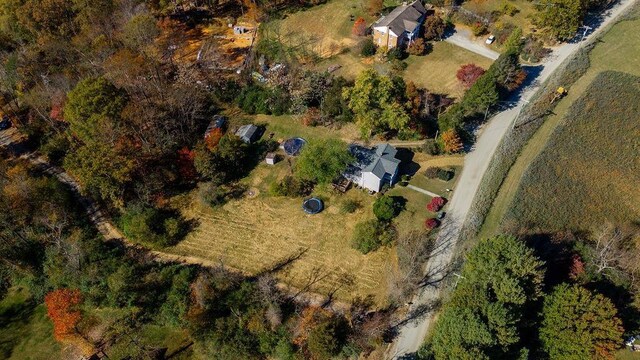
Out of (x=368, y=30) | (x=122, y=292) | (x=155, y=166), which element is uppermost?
(x=368, y=30)

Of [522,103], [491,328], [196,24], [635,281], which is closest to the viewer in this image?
Answer: [491,328]

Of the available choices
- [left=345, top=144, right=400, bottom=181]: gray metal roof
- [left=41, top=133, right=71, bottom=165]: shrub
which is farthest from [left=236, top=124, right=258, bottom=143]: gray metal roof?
[left=41, top=133, right=71, bottom=165]: shrub

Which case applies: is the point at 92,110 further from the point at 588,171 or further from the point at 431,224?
the point at 588,171

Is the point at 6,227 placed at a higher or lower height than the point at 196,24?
lower

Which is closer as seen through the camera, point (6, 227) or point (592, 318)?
point (592, 318)

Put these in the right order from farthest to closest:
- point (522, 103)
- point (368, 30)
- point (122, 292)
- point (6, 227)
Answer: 1. point (368, 30)
2. point (522, 103)
3. point (6, 227)
4. point (122, 292)

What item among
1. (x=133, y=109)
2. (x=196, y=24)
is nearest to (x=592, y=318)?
(x=133, y=109)

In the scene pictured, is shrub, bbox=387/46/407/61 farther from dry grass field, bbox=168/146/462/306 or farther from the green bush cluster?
dry grass field, bbox=168/146/462/306

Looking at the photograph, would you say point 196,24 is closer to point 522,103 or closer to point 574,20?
point 522,103

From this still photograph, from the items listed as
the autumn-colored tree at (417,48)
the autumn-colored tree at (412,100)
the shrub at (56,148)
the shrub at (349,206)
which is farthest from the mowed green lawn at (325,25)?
the shrub at (56,148)
